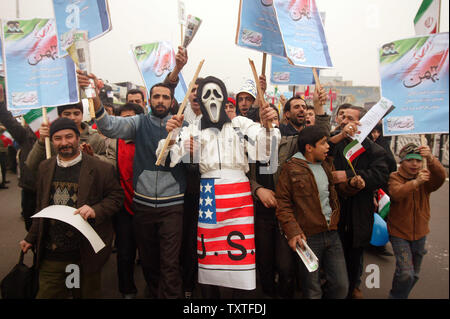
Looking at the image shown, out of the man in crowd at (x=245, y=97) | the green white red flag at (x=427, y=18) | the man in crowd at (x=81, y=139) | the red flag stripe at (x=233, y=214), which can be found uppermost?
the green white red flag at (x=427, y=18)

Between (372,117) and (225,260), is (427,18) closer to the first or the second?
(372,117)

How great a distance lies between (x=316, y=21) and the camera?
2.82 metres

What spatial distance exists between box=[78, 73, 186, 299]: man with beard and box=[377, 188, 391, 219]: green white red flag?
97.5 inches

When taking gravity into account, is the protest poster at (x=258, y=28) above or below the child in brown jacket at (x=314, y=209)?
above

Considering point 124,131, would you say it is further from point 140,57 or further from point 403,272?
point 403,272

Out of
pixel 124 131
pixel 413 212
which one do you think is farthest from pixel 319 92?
pixel 124 131

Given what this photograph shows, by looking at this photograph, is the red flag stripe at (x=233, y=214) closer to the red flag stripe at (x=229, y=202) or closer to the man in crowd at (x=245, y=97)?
the red flag stripe at (x=229, y=202)

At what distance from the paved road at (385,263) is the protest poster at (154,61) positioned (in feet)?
9.10

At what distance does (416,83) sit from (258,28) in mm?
1595

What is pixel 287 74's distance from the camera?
13.6 ft

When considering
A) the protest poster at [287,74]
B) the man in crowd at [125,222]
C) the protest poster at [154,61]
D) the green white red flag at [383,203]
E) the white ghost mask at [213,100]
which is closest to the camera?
the white ghost mask at [213,100]

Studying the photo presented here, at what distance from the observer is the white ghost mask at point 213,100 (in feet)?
8.28

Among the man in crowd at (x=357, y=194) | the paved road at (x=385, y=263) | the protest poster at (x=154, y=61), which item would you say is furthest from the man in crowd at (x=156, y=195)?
the protest poster at (x=154, y=61)

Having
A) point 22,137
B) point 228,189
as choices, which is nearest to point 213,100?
point 228,189
